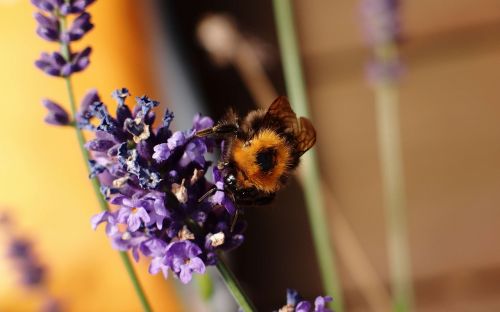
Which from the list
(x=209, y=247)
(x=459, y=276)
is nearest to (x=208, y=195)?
(x=209, y=247)

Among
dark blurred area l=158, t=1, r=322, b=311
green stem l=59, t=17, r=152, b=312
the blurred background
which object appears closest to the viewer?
green stem l=59, t=17, r=152, b=312

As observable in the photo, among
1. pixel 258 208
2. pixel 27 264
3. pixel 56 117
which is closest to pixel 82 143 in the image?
pixel 56 117

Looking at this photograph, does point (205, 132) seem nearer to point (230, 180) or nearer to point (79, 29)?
point (230, 180)

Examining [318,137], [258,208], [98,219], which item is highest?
[98,219]

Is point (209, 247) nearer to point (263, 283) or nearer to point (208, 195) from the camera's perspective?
point (208, 195)

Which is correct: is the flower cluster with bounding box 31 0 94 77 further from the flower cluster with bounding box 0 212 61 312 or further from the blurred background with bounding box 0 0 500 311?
the blurred background with bounding box 0 0 500 311

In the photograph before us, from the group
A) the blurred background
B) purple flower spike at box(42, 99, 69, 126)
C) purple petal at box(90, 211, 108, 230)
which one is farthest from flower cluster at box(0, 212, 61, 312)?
purple petal at box(90, 211, 108, 230)

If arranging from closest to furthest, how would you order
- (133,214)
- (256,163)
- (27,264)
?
(133,214) → (256,163) → (27,264)

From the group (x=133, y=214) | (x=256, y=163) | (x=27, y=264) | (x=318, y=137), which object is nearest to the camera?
(x=133, y=214)
